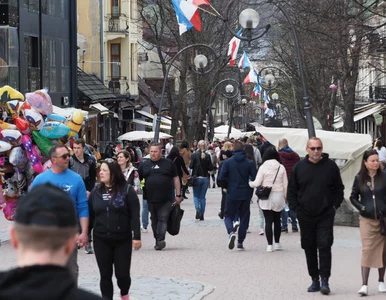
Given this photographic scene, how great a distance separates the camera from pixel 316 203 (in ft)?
36.4

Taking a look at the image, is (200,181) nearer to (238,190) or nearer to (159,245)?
(238,190)

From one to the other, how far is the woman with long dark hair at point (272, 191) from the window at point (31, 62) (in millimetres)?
20473

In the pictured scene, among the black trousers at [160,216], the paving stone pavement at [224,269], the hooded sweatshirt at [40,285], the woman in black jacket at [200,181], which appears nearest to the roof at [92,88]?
the woman in black jacket at [200,181]

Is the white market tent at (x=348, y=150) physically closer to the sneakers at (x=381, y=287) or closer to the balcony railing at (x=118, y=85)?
the sneakers at (x=381, y=287)

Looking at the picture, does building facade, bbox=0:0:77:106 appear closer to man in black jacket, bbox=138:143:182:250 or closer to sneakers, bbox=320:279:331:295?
man in black jacket, bbox=138:143:182:250

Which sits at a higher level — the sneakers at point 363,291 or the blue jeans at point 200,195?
the blue jeans at point 200,195

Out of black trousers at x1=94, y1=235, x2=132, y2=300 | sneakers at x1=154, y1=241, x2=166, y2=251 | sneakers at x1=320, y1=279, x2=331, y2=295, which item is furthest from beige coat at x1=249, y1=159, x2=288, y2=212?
black trousers at x1=94, y1=235, x2=132, y2=300

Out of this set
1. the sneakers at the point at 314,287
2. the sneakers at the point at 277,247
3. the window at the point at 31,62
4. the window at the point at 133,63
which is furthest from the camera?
the window at the point at 133,63

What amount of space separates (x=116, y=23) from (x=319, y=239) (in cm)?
4490

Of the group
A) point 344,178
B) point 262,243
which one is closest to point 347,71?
point 344,178

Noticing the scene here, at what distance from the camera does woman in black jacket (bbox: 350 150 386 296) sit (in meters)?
10.9

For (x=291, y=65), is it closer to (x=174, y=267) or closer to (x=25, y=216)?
(x=174, y=267)

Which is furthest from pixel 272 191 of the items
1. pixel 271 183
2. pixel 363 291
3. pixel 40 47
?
pixel 40 47

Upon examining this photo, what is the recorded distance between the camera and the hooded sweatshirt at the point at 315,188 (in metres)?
11.1
